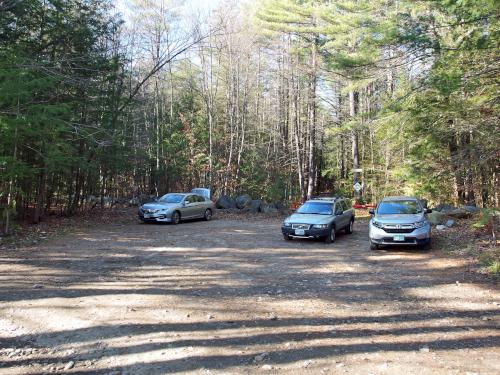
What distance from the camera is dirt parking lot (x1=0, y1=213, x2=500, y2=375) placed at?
475 cm

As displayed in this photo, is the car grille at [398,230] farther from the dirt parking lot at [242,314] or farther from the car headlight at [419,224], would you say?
the dirt parking lot at [242,314]

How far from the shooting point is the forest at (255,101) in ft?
38.3

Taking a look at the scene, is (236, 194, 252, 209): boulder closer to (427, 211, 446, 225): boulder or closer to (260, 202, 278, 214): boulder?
(260, 202, 278, 214): boulder

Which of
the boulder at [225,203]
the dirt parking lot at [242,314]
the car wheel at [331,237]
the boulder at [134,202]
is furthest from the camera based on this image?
the boulder at [134,202]

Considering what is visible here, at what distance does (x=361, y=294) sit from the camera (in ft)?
25.2

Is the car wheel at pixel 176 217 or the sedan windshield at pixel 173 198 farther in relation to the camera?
the sedan windshield at pixel 173 198

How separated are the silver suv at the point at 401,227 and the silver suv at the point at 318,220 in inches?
62.2

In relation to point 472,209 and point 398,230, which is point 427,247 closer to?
point 398,230

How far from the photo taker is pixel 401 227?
38.9 ft

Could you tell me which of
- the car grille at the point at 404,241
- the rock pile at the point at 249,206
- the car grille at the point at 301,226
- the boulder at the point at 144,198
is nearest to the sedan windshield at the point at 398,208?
the car grille at the point at 404,241

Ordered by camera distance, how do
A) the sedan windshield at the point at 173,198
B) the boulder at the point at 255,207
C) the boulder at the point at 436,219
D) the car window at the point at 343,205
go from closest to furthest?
the car window at the point at 343,205 < the boulder at the point at 436,219 < the sedan windshield at the point at 173,198 < the boulder at the point at 255,207

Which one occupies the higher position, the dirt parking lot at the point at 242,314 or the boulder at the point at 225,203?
the boulder at the point at 225,203

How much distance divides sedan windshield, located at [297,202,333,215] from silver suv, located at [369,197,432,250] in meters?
1.99

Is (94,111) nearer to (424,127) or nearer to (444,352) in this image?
(424,127)
